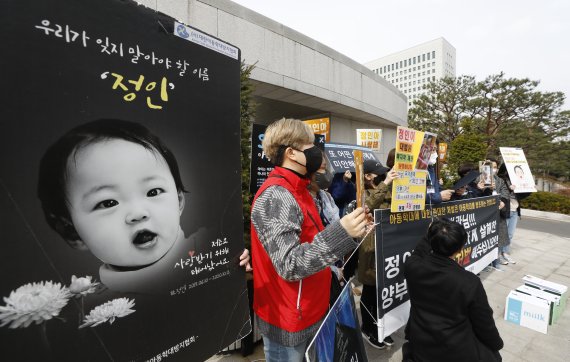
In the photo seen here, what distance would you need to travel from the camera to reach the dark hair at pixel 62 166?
2.43 ft

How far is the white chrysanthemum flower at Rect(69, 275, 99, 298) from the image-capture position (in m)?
0.80

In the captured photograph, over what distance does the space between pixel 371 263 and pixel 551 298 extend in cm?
244

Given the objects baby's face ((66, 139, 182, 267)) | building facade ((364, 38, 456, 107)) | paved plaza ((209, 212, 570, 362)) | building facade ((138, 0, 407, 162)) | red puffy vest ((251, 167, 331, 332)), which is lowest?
paved plaza ((209, 212, 570, 362))

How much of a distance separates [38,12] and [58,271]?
68 cm

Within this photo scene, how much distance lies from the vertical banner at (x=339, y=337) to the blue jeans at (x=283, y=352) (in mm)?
175

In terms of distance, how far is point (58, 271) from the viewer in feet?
2.53

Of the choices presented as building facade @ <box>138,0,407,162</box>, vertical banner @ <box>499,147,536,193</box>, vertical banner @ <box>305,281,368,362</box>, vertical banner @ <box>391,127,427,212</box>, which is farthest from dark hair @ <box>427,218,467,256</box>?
building facade @ <box>138,0,407,162</box>

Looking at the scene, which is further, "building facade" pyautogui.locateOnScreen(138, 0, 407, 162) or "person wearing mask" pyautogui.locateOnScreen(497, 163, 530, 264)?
"building facade" pyautogui.locateOnScreen(138, 0, 407, 162)

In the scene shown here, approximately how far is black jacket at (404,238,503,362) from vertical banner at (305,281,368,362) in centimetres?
71

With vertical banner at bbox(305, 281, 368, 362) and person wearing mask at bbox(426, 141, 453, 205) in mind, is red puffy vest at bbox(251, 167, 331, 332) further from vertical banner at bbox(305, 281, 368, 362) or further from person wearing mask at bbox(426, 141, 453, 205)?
person wearing mask at bbox(426, 141, 453, 205)

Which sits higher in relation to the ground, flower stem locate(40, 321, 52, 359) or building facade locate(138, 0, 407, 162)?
building facade locate(138, 0, 407, 162)

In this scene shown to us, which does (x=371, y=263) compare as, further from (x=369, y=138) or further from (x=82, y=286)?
(x=369, y=138)

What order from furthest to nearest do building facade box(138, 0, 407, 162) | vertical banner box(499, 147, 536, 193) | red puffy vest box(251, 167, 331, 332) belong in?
building facade box(138, 0, 407, 162)
vertical banner box(499, 147, 536, 193)
red puffy vest box(251, 167, 331, 332)

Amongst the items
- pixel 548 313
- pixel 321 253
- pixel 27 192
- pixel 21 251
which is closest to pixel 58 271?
pixel 21 251
